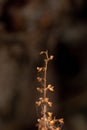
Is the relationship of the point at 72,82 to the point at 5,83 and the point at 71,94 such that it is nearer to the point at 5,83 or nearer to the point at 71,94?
the point at 71,94

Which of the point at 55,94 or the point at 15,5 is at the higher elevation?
the point at 15,5

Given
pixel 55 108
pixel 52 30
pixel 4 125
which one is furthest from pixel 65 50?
pixel 4 125

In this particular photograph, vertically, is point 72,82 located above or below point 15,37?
below

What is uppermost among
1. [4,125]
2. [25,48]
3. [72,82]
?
[25,48]

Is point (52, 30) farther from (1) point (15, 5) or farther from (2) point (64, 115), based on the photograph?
(2) point (64, 115)

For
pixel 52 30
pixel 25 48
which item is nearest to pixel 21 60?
pixel 25 48
